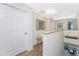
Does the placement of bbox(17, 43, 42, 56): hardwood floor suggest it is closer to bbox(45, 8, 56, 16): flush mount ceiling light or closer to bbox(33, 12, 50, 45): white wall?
bbox(33, 12, 50, 45): white wall

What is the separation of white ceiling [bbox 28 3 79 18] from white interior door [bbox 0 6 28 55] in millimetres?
302

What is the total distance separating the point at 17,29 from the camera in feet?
6.62

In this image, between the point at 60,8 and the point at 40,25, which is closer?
the point at 60,8

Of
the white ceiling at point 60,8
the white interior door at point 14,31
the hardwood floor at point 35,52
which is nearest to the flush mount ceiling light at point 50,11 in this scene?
the white ceiling at point 60,8

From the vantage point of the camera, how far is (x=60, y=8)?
1.88 m

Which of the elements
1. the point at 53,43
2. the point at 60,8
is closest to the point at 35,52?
the point at 53,43

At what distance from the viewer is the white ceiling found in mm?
1818

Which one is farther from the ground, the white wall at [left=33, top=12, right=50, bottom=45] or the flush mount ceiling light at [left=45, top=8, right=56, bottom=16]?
the flush mount ceiling light at [left=45, top=8, right=56, bottom=16]

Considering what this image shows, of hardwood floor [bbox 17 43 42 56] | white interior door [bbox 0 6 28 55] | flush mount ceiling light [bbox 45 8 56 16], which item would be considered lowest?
hardwood floor [bbox 17 43 42 56]

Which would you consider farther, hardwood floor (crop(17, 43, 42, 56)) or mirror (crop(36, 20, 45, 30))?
mirror (crop(36, 20, 45, 30))

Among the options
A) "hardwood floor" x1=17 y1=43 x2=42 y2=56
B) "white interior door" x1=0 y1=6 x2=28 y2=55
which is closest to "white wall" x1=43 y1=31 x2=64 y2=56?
"hardwood floor" x1=17 y1=43 x2=42 y2=56

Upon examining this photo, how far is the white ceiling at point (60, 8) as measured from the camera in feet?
→ 5.97

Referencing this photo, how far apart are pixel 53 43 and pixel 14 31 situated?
31.9 inches

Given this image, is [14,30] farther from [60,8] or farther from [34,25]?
[60,8]
